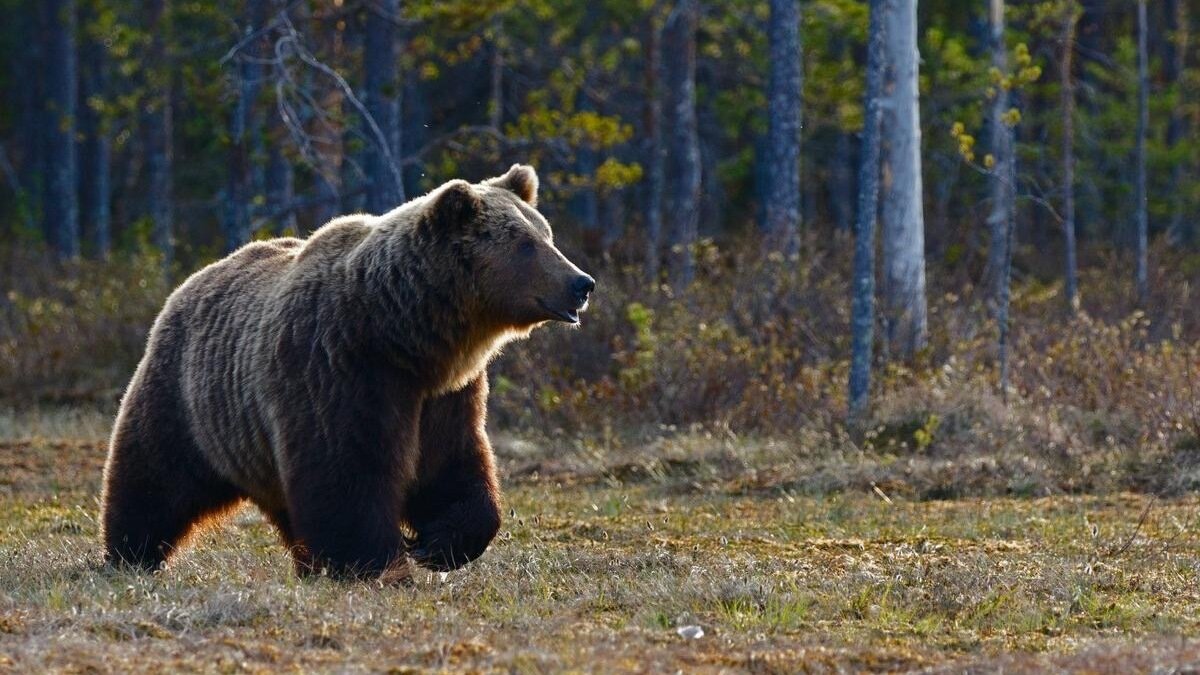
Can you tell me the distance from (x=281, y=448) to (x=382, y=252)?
0.90 metres

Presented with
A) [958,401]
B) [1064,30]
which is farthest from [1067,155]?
[958,401]

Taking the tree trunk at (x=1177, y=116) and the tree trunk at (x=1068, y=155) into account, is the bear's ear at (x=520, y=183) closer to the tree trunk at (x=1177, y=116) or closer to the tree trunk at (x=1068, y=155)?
the tree trunk at (x=1068, y=155)

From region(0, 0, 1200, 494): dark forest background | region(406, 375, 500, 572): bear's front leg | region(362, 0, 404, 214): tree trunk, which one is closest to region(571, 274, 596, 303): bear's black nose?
region(406, 375, 500, 572): bear's front leg

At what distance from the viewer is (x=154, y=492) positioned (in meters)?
7.55

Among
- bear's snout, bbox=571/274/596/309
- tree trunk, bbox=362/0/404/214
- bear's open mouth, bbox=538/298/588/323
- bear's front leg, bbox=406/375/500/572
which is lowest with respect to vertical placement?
bear's front leg, bbox=406/375/500/572

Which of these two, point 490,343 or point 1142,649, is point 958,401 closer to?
point 490,343

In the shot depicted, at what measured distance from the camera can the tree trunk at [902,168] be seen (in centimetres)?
1401

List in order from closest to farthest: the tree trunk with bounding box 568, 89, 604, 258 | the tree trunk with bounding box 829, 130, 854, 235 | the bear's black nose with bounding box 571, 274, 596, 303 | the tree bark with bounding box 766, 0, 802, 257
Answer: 1. the bear's black nose with bounding box 571, 274, 596, 303
2. the tree bark with bounding box 766, 0, 802, 257
3. the tree trunk with bounding box 568, 89, 604, 258
4. the tree trunk with bounding box 829, 130, 854, 235

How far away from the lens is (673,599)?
632 cm

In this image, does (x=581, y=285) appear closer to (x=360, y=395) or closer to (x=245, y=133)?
(x=360, y=395)

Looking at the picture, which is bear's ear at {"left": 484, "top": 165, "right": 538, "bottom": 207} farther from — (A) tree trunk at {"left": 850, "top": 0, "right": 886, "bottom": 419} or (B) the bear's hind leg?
(A) tree trunk at {"left": 850, "top": 0, "right": 886, "bottom": 419}

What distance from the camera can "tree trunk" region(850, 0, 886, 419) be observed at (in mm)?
11148

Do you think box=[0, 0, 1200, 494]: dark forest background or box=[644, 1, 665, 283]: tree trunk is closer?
box=[0, 0, 1200, 494]: dark forest background

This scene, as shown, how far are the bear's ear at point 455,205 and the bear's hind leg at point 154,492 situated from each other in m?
1.60
